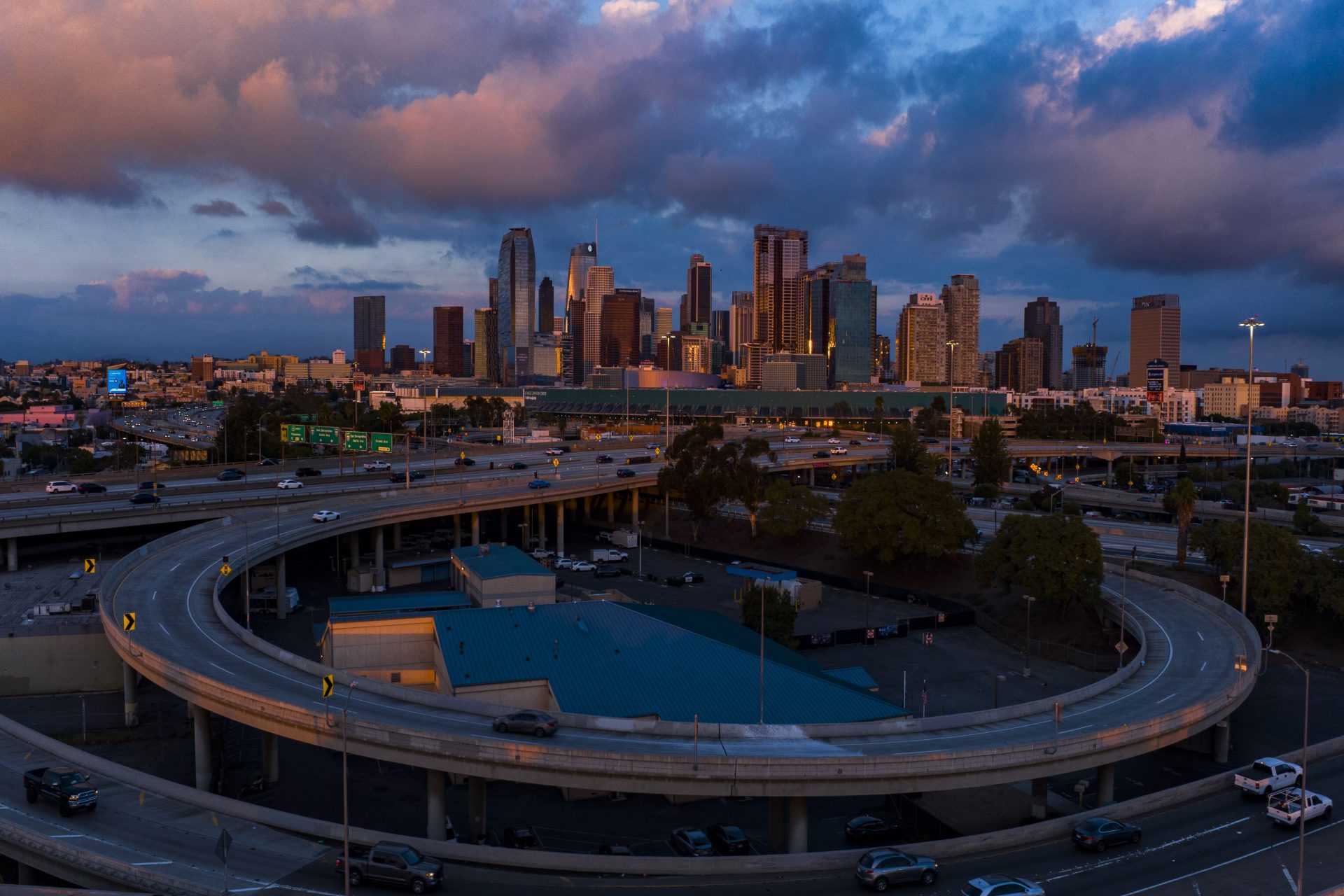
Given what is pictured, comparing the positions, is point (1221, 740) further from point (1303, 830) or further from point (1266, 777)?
point (1303, 830)

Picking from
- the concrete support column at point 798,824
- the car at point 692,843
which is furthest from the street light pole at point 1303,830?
the car at point 692,843

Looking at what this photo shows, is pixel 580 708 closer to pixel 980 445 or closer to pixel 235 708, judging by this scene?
pixel 235 708

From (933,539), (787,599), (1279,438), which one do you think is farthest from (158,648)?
(1279,438)

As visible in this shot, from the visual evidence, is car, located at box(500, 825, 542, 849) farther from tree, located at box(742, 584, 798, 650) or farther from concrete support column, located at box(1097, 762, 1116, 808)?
tree, located at box(742, 584, 798, 650)

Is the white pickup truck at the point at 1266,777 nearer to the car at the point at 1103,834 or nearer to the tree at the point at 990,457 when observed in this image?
the car at the point at 1103,834

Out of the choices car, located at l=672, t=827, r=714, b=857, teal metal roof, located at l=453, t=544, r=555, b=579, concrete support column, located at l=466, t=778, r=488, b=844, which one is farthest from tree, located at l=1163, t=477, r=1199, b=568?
concrete support column, located at l=466, t=778, r=488, b=844

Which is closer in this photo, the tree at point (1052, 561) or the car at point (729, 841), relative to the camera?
the car at point (729, 841)
